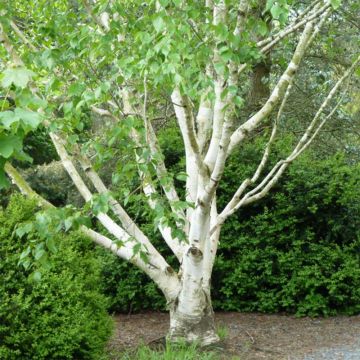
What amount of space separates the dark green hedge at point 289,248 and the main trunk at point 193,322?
210 cm

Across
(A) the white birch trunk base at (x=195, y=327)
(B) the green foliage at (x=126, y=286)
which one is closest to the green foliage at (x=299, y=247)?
(B) the green foliage at (x=126, y=286)

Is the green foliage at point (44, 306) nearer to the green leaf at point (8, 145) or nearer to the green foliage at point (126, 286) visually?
the green foliage at point (126, 286)

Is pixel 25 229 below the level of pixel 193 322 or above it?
above

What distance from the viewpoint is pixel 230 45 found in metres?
4.02

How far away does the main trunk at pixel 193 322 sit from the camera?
18.3 ft

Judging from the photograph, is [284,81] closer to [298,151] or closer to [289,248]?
[298,151]

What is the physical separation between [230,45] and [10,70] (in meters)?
2.43

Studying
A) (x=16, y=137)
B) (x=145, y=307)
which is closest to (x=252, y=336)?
(x=145, y=307)

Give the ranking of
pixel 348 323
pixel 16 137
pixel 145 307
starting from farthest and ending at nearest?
pixel 145 307
pixel 348 323
pixel 16 137

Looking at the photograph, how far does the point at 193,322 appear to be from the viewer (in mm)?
5598

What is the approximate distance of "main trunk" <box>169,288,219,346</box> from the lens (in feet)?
18.3

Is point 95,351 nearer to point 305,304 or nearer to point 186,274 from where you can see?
point 186,274

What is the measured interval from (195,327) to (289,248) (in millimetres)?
2601

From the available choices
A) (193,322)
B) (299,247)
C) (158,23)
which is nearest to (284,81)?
(158,23)
